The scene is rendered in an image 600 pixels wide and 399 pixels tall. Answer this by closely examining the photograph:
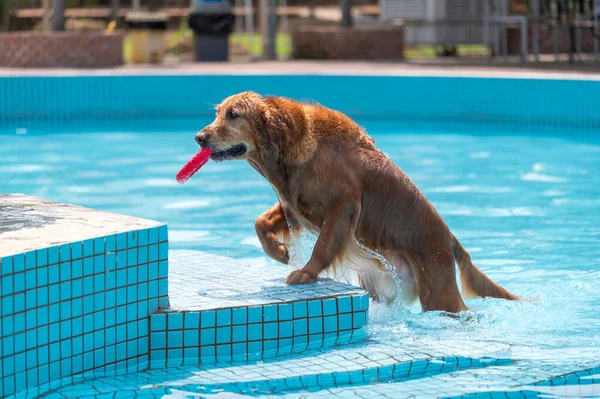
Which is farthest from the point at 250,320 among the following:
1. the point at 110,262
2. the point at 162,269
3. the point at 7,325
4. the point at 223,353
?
the point at 7,325

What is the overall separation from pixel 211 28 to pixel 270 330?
494 inches

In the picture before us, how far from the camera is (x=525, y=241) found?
6652mm

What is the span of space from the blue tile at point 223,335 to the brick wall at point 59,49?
37.5 feet

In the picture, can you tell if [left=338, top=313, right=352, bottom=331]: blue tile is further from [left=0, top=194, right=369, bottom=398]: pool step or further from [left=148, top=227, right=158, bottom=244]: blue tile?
[left=148, top=227, right=158, bottom=244]: blue tile

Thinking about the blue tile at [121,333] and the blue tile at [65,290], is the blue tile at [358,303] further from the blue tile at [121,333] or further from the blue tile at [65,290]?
the blue tile at [65,290]

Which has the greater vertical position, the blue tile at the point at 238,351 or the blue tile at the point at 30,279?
the blue tile at the point at 30,279

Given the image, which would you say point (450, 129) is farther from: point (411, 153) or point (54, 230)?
point (54, 230)

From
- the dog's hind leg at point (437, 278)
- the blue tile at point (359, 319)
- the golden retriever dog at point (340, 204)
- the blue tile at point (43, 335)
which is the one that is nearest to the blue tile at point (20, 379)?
the blue tile at point (43, 335)

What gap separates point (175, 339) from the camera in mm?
3818

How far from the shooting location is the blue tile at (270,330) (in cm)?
391

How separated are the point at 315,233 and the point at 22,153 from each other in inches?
256

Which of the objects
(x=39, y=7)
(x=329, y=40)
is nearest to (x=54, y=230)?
(x=329, y=40)

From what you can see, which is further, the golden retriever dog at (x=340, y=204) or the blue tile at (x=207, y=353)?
the golden retriever dog at (x=340, y=204)

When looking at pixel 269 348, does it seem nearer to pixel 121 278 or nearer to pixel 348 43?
pixel 121 278
